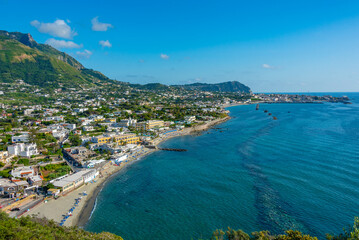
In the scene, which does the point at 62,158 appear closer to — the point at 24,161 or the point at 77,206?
the point at 24,161

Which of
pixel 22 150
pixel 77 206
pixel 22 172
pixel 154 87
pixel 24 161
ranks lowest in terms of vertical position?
pixel 77 206

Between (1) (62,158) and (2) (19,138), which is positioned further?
(2) (19,138)

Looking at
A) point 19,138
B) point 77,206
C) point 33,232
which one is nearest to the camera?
point 33,232

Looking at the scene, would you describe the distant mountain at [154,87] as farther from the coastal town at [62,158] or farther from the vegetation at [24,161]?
the vegetation at [24,161]

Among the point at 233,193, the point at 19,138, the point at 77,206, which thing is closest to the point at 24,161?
the point at 19,138

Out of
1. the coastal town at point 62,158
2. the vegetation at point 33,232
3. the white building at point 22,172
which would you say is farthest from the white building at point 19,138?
the vegetation at point 33,232

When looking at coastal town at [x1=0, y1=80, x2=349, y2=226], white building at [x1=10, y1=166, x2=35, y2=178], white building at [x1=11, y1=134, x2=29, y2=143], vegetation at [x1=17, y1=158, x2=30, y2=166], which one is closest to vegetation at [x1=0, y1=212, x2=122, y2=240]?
coastal town at [x1=0, y1=80, x2=349, y2=226]

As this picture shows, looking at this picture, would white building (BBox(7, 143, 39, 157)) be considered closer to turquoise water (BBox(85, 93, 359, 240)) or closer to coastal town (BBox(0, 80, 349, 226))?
coastal town (BBox(0, 80, 349, 226))

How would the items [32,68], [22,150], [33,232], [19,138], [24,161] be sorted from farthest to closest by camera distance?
[32,68] < [19,138] < [22,150] < [24,161] < [33,232]
